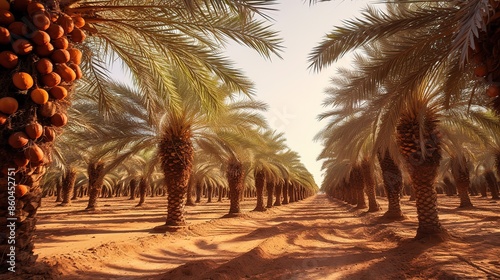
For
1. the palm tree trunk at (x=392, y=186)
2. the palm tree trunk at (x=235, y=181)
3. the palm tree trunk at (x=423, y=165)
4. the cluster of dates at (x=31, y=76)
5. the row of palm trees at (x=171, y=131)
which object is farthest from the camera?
the palm tree trunk at (x=235, y=181)

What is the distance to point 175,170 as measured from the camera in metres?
10.6

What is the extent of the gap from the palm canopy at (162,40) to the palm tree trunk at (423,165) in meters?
5.31

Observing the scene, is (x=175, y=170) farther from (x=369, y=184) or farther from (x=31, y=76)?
(x=369, y=184)

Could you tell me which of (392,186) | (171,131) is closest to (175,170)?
(171,131)

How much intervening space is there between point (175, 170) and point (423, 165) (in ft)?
26.1

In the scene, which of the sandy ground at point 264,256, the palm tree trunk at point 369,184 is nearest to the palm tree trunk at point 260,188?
the palm tree trunk at point 369,184

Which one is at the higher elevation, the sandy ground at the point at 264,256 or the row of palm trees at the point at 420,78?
the row of palm trees at the point at 420,78

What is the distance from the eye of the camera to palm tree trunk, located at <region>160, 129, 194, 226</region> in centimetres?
1054

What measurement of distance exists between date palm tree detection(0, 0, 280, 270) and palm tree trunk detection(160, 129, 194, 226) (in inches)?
157

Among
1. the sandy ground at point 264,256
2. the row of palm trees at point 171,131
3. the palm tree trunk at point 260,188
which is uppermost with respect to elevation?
the row of palm trees at point 171,131

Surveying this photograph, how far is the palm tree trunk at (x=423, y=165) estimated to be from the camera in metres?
7.99

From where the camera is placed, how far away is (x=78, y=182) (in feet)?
121

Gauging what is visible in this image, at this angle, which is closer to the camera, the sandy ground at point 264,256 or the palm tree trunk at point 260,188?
the sandy ground at point 264,256

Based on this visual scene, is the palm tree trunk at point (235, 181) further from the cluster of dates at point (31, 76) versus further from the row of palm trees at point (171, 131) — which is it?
the cluster of dates at point (31, 76)
